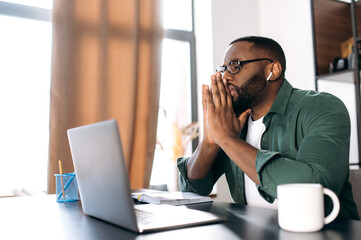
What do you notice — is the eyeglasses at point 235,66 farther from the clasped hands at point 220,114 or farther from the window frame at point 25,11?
the window frame at point 25,11

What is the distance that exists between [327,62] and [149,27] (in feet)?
4.73

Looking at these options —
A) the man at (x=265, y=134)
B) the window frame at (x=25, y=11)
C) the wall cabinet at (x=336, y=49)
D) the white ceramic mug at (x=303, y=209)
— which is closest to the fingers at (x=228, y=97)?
the man at (x=265, y=134)

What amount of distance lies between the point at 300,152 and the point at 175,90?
234 centimetres

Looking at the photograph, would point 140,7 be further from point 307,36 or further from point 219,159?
point 219,159

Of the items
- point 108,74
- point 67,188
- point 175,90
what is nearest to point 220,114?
point 67,188

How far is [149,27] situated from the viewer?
9.99 ft

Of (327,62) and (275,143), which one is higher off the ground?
(327,62)

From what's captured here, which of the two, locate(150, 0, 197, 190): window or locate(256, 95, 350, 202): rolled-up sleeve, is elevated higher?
locate(150, 0, 197, 190): window

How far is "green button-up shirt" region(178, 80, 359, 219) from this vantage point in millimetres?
951

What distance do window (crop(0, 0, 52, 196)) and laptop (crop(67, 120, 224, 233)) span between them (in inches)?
74.9

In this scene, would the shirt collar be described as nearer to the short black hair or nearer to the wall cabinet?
the short black hair

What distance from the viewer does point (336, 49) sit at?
2.74 meters

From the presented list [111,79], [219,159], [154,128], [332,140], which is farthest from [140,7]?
[332,140]

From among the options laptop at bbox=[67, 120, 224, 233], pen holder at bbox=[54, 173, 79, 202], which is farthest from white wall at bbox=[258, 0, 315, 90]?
laptop at bbox=[67, 120, 224, 233]
